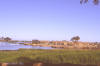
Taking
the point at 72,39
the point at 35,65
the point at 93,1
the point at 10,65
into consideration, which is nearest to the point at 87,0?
the point at 93,1

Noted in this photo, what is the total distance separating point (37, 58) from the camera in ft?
45.0

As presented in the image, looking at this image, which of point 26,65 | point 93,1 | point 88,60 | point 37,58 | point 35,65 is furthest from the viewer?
point 37,58

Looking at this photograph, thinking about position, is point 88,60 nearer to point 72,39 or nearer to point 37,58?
point 37,58

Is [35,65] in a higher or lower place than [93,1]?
lower

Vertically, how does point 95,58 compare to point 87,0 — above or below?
below

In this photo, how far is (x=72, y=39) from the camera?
2623 inches

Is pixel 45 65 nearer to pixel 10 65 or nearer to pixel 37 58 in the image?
pixel 10 65

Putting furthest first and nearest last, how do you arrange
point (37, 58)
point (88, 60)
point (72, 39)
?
point (72, 39) → point (37, 58) → point (88, 60)

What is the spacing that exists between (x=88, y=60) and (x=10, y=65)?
703 cm

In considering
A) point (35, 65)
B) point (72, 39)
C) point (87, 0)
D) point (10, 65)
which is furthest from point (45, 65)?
point (72, 39)

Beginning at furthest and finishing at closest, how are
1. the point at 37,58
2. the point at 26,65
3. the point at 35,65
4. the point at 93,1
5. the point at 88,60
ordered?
the point at 37,58
the point at 88,60
the point at 93,1
the point at 26,65
the point at 35,65

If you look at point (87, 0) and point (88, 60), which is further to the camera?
point (88, 60)

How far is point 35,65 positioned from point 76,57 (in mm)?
6532

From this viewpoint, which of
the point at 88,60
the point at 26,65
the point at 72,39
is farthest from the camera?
the point at 72,39
